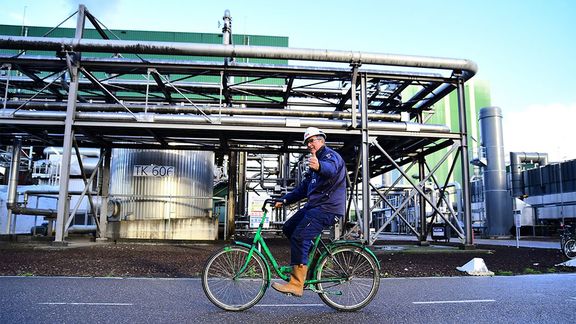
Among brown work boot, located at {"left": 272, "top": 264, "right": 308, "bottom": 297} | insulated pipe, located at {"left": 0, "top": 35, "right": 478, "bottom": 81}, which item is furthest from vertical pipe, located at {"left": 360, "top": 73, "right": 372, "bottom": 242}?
brown work boot, located at {"left": 272, "top": 264, "right": 308, "bottom": 297}

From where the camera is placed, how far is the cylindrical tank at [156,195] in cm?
1694

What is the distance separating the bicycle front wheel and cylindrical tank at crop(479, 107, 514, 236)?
953 inches

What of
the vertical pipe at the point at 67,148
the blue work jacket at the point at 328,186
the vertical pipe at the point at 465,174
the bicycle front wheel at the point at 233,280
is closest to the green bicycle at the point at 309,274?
the bicycle front wheel at the point at 233,280

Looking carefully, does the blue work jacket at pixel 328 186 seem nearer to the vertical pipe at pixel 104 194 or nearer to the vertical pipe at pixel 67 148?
the vertical pipe at pixel 67 148

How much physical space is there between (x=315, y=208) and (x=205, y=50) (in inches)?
337

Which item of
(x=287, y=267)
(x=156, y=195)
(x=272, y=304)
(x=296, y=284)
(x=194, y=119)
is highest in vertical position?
(x=194, y=119)

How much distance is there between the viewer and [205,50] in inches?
474

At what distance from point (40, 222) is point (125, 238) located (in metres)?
11.2

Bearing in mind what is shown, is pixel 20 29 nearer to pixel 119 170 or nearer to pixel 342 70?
pixel 119 170

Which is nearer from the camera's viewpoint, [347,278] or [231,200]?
[347,278]

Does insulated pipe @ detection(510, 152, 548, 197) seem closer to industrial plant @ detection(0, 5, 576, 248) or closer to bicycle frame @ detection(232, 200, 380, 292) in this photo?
industrial plant @ detection(0, 5, 576, 248)

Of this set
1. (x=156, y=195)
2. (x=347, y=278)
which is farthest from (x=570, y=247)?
(x=156, y=195)

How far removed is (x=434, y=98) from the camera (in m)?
15.4

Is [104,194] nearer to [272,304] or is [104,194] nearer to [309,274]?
[272,304]
